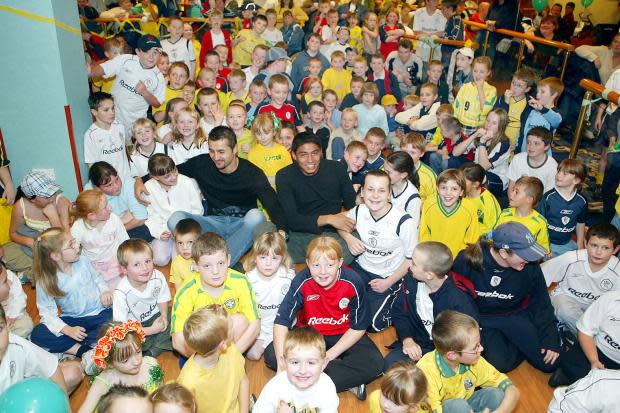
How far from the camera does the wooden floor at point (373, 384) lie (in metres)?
3.15

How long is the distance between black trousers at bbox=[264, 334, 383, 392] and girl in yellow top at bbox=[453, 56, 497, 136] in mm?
3431

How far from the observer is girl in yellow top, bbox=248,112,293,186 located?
4.83 metres

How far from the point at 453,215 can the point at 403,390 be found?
202cm

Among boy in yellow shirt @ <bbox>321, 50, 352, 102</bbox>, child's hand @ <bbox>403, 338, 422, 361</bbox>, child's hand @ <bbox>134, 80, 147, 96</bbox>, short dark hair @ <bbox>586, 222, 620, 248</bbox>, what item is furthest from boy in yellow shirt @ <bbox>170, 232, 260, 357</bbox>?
boy in yellow shirt @ <bbox>321, 50, 352, 102</bbox>

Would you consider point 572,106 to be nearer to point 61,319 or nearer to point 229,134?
point 229,134

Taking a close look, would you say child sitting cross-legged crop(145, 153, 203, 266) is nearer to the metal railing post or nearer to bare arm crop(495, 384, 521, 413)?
bare arm crop(495, 384, 521, 413)

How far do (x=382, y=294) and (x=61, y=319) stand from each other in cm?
220

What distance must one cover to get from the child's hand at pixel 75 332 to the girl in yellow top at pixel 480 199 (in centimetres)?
307

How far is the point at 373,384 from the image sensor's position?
3.34 meters

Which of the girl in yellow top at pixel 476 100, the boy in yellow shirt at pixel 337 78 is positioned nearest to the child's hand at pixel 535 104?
the girl in yellow top at pixel 476 100

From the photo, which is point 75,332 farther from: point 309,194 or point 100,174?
point 309,194

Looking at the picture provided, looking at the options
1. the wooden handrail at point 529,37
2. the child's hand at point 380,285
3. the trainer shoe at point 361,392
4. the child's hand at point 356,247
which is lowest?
the trainer shoe at point 361,392

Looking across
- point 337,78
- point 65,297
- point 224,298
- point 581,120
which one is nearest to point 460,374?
point 224,298

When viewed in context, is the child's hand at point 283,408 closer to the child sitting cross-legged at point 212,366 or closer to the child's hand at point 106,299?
the child sitting cross-legged at point 212,366
